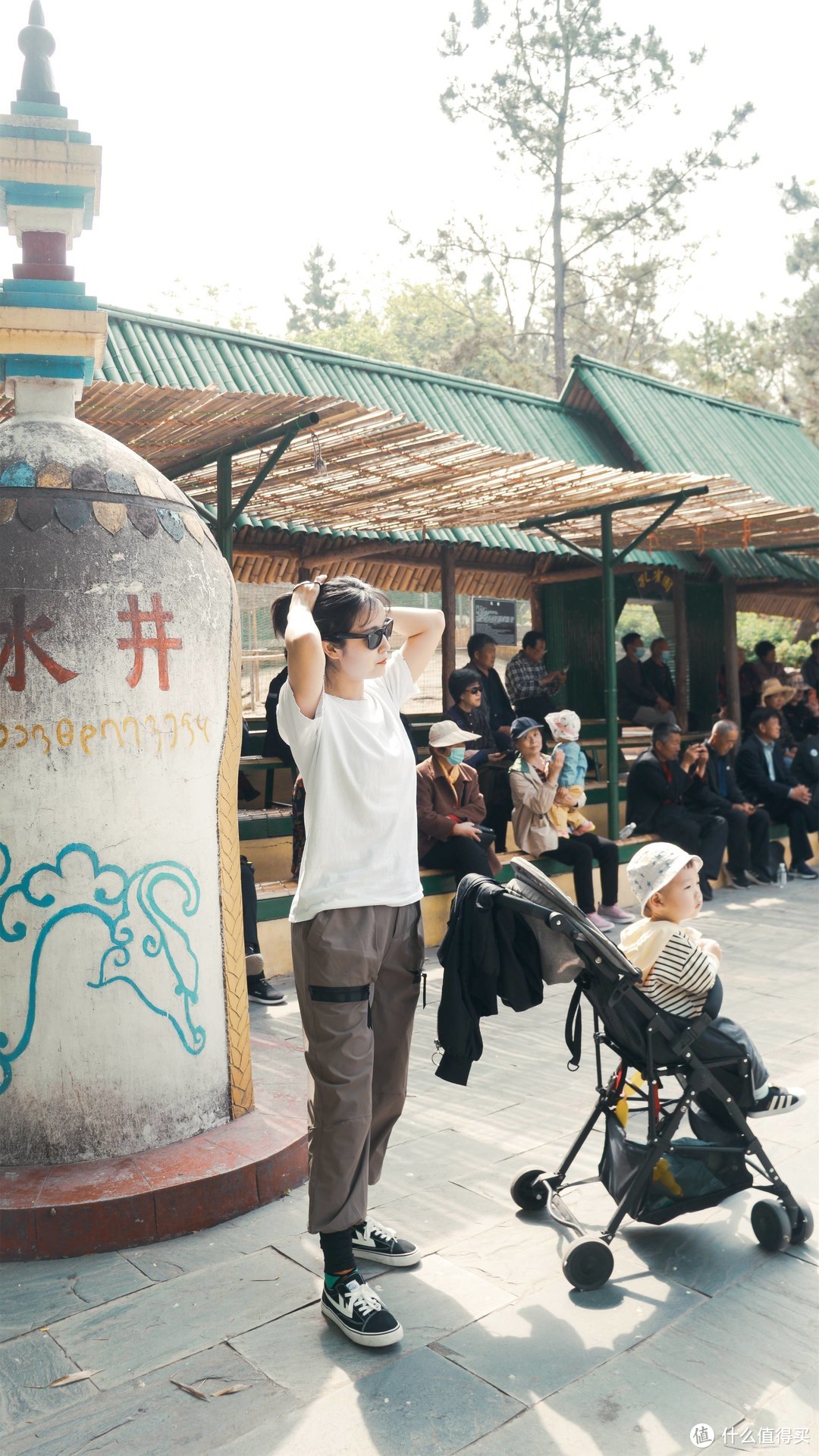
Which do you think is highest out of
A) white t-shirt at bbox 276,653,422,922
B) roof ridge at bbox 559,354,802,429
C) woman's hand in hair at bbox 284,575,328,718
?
roof ridge at bbox 559,354,802,429

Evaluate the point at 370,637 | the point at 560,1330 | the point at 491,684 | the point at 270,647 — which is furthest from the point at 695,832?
the point at 270,647

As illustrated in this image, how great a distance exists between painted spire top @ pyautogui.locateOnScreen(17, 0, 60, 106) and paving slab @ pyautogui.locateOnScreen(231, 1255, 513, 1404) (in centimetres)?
427

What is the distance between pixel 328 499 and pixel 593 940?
540 centimetres

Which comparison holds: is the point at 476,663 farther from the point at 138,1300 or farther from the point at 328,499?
the point at 138,1300

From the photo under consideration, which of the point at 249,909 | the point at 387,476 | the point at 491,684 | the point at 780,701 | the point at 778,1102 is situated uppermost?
the point at 387,476

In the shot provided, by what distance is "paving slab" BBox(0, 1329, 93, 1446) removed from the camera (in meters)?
2.64

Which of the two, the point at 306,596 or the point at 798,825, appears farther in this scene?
the point at 798,825

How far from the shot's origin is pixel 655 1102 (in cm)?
345

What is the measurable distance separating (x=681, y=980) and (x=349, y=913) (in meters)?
1.13

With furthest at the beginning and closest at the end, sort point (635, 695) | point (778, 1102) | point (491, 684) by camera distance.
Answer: point (635, 695) < point (491, 684) < point (778, 1102)

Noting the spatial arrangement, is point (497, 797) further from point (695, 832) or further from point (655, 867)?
point (655, 867)

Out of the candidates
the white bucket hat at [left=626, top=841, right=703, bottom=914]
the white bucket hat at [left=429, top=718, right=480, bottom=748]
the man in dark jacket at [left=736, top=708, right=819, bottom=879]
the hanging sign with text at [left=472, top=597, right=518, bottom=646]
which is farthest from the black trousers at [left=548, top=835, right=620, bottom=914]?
the hanging sign with text at [left=472, top=597, right=518, bottom=646]

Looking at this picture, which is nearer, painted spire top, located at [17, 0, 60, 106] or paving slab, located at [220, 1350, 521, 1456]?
paving slab, located at [220, 1350, 521, 1456]

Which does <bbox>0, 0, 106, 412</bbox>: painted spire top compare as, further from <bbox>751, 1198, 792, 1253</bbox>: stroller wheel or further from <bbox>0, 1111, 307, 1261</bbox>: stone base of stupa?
<bbox>751, 1198, 792, 1253</bbox>: stroller wheel
